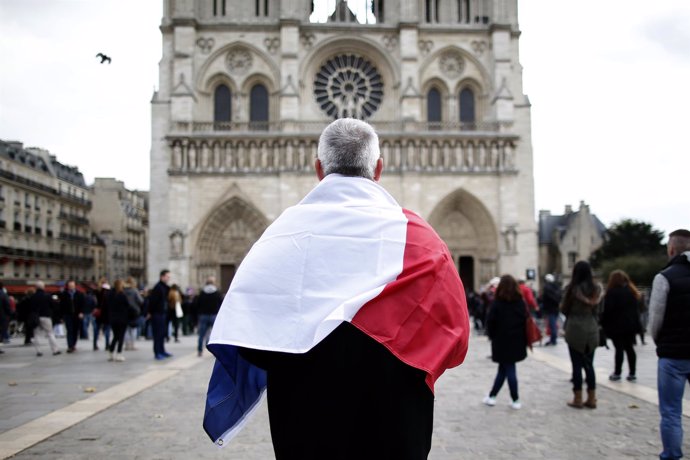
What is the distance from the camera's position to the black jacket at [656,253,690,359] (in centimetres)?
449

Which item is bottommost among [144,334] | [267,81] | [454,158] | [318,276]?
[144,334]

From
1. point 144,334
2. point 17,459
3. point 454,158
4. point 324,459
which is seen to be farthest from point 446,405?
point 454,158

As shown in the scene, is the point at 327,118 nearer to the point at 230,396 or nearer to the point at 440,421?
the point at 440,421

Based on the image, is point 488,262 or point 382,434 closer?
point 382,434

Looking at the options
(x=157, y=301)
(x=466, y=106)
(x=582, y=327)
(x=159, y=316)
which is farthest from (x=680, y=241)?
(x=466, y=106)

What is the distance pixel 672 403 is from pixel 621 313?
4.60m

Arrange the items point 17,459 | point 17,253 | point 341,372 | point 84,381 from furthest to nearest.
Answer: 1. point 17,253
2. point 84,381
3. point 17,459
4. point 341,372

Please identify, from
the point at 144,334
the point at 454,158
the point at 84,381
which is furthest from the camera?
the point at 454,158

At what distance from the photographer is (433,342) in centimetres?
192

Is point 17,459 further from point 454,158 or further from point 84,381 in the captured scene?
point 454,158

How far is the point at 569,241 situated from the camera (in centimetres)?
4153

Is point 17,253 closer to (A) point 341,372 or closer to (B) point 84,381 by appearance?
(B) point 84,381

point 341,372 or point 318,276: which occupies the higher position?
point 318,276

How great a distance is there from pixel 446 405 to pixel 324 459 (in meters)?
5.44
